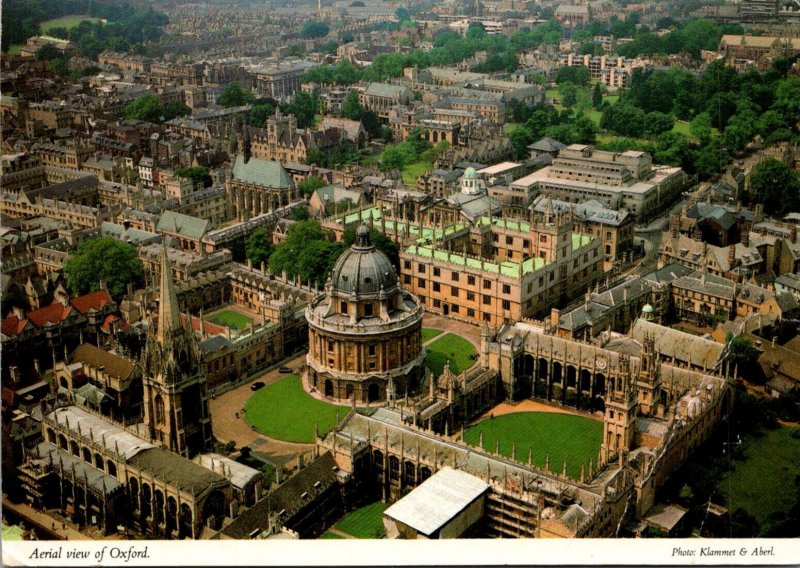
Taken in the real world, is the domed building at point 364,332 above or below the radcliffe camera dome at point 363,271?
below

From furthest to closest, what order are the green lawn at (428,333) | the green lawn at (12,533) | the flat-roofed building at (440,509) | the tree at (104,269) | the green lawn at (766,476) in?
the tree at (104,269), the green lawn at (428,333), the green lawn at (766,476), the flat-roofed building at (440,509), the green lawn at (12,533)

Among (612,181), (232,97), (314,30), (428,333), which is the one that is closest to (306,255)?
(428,333)

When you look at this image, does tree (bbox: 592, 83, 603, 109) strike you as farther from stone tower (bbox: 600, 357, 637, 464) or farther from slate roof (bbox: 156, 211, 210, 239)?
stone tower (bbox: 600, 357, 637, 464)

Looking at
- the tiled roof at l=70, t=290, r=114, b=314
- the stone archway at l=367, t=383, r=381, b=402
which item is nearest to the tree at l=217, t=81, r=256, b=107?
the tiled roof at l=70, t=290, r=114, b=314

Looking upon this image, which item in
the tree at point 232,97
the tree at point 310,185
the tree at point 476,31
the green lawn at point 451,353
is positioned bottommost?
the green lawn at point 451,353

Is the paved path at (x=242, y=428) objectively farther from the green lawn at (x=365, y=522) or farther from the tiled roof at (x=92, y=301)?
the tiled roof at (x=92, y=301)

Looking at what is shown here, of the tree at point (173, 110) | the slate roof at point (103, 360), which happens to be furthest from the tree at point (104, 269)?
the tree at point (173, 110)

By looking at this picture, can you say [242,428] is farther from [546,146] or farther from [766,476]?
[546,146]
